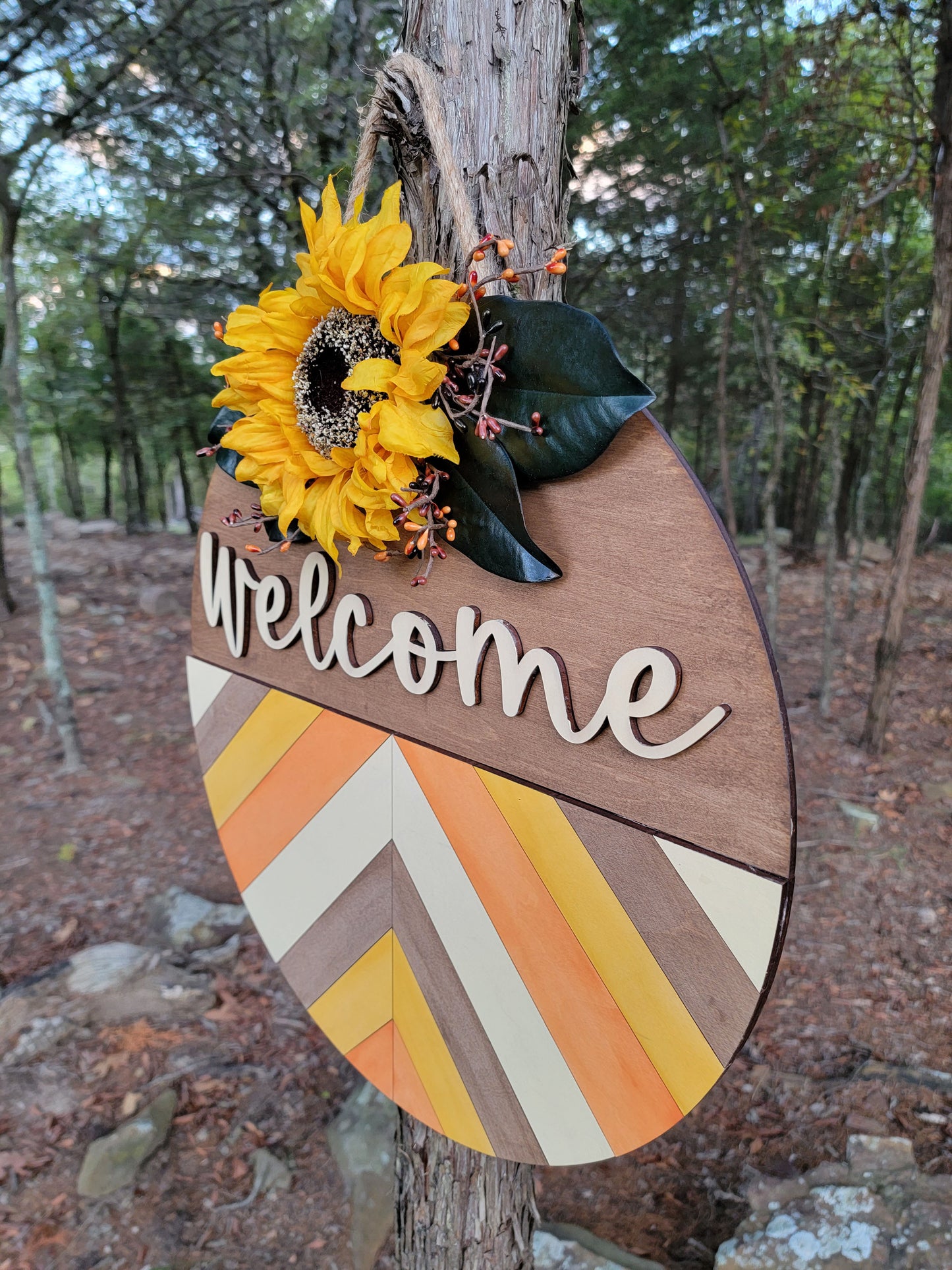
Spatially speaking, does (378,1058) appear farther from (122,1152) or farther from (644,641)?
(122,1152)

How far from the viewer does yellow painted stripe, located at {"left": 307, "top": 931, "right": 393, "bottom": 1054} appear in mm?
1092

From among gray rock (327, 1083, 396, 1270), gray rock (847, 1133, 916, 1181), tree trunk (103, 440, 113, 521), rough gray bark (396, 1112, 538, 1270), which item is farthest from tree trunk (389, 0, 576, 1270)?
tree trunk (103, 440, 113, 521)

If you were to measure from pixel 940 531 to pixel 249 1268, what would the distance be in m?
12.9

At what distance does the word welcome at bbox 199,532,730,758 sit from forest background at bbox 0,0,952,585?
231cm

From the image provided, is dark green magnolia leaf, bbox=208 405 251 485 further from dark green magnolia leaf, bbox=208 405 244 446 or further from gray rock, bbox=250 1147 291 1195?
gray rock, bbox=250 1147 291 1195

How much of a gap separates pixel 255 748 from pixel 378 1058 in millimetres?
517

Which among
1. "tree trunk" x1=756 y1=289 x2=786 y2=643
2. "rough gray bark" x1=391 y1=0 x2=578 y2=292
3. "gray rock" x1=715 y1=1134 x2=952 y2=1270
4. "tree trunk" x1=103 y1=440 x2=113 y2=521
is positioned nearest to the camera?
"rough gray bark" x1=391 y1=0 x2=578 y2=292

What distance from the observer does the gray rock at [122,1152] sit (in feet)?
6.43

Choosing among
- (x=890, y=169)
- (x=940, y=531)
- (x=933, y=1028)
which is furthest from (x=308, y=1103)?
(x=940, y=531)

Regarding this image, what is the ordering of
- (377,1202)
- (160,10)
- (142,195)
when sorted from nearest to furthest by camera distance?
1. (377,1202)
2. (160,10)
3. (142,195)

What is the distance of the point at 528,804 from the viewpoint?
86cm

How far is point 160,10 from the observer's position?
3939mm

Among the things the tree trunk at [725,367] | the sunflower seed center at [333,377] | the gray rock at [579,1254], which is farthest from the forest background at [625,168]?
the gray rock at [579,1254]

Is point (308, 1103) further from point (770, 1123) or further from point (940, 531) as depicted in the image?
point (940, 531)
